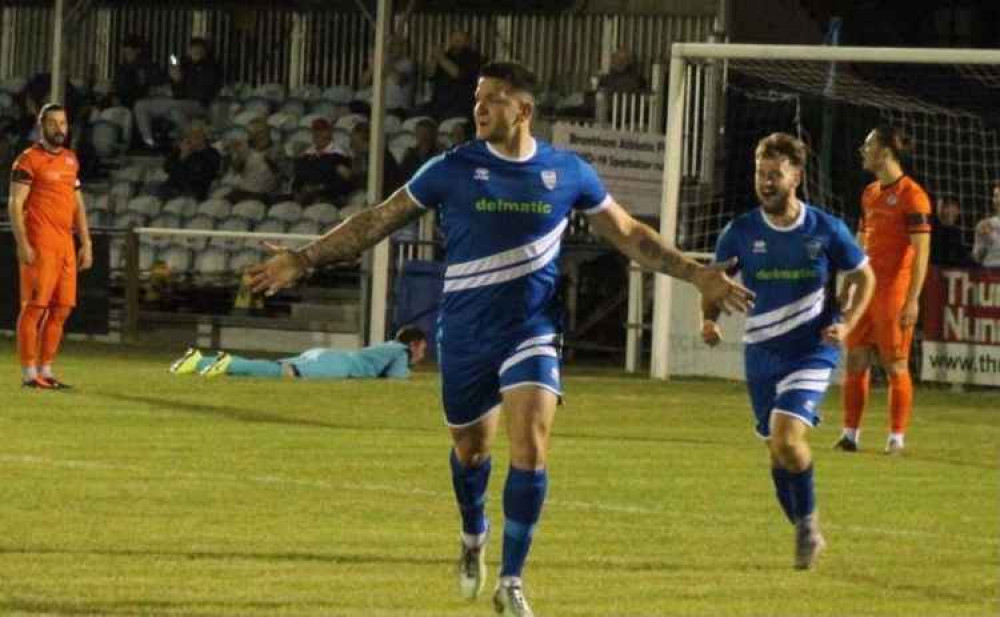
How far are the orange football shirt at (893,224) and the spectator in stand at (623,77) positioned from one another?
12.8m

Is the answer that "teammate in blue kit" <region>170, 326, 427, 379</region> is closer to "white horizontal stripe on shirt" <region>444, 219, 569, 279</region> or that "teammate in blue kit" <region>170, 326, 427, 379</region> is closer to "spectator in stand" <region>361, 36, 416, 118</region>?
"spectator in stand" <region>361, 36, 416, 118</region>

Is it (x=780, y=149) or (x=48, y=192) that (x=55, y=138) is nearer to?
(x=48, y=192)

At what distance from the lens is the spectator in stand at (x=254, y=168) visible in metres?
32.3

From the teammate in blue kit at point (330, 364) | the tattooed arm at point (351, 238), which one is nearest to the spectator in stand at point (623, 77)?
the teammate in blue kit at point (330, 364)

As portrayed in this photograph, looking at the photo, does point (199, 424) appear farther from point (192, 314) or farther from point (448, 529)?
point (192, 314)

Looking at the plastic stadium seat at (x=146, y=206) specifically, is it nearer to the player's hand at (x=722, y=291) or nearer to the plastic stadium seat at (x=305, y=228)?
the plastic stadium seat at (x=305, y=228)

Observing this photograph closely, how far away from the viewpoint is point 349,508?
13.5 m

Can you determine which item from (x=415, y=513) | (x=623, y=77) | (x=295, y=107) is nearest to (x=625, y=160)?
(x=623, y=77)

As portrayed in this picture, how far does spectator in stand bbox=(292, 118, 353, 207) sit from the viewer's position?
103 ft

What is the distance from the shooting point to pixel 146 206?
33.2 m

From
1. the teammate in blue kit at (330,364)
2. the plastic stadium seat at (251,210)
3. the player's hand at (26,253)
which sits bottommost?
the teammate in blue kit at (330,364)

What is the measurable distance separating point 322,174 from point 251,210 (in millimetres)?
1021

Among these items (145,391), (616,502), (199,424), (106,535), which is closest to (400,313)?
(145,391)

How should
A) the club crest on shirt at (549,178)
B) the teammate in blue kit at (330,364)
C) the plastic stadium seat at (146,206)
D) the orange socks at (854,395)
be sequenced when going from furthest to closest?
the plastic stadium seat at (146,206)
the teammate in blue kit at (330,364)
the orange socks at (854,395)
the club crest on shirt at (549,178)
